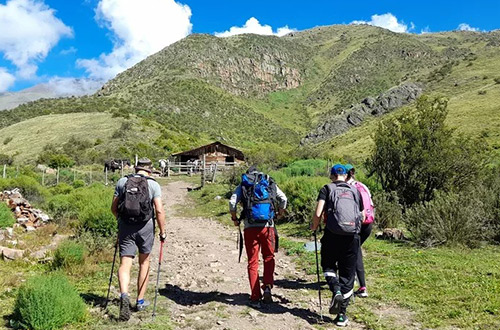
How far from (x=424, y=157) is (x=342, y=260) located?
8632 mm

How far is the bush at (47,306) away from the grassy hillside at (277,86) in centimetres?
3667

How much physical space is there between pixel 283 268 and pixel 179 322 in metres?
3.26

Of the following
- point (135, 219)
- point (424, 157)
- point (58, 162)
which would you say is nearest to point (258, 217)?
point (135, 219)

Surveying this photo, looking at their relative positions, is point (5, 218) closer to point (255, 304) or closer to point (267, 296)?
point (255, 304)

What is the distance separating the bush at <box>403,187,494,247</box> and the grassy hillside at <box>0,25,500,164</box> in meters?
28.8

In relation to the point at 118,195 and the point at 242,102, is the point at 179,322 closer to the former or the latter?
the point at 118,195

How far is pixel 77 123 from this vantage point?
6109 cm

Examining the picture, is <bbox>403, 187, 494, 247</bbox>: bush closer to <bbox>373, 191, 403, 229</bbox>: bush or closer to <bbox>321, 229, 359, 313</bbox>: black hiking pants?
<bbox>373, 191, 403, 229</bbox>: bush

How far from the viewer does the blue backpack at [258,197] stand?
5.33 meters

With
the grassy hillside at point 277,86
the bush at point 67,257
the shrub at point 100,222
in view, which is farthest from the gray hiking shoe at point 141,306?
the grassy hillside at point 277,86

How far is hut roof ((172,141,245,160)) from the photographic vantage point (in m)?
45.4

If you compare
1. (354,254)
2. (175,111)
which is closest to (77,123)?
(175,111)

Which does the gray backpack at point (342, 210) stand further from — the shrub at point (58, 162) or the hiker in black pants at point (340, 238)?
the shrub at point (58, 162)

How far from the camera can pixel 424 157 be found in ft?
40.6
